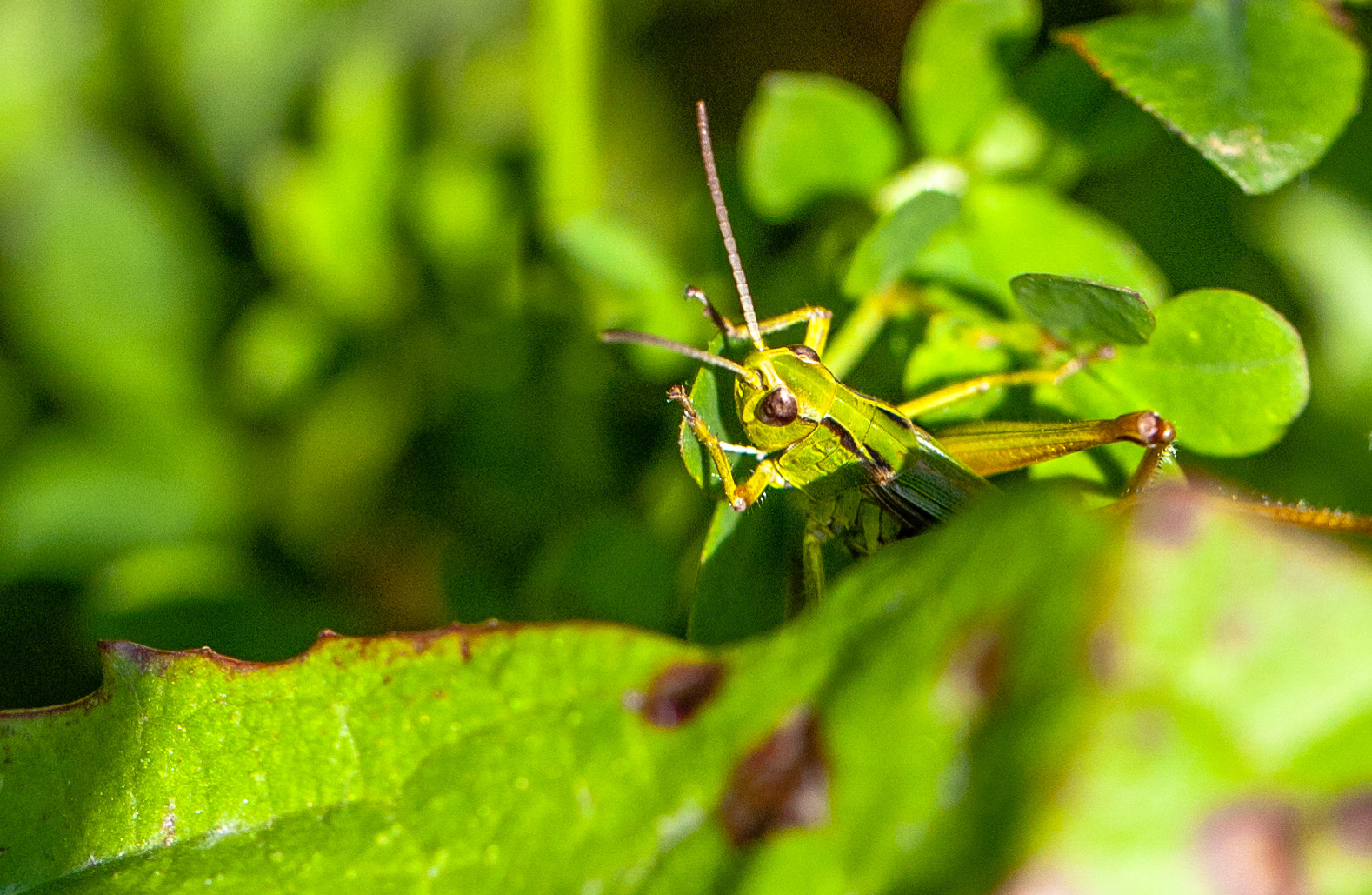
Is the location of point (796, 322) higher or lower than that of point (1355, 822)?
higher

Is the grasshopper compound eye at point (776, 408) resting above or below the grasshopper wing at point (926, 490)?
above

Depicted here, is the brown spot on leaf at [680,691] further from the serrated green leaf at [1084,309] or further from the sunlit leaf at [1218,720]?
the serrated green leaf at [1084,309]

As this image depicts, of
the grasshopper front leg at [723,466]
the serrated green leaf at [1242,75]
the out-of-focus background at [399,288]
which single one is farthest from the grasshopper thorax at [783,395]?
the serrated green leaf at [1242,75]

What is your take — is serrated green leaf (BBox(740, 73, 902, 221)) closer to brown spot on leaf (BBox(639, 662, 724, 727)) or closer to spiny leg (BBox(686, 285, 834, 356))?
spiny leg (BBox(686, 285, 834, 356))

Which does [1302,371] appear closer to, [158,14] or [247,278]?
[247,278]

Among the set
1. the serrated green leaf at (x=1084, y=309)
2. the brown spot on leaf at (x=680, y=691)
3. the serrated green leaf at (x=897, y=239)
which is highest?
the serrated green leaf at (x=897, y=239)

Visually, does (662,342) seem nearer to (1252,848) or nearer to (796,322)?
(796,322)

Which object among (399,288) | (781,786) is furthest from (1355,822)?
(399,288)

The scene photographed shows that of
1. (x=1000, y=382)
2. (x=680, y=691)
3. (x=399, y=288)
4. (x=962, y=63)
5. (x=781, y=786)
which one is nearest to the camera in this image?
(x=781, y=786)
